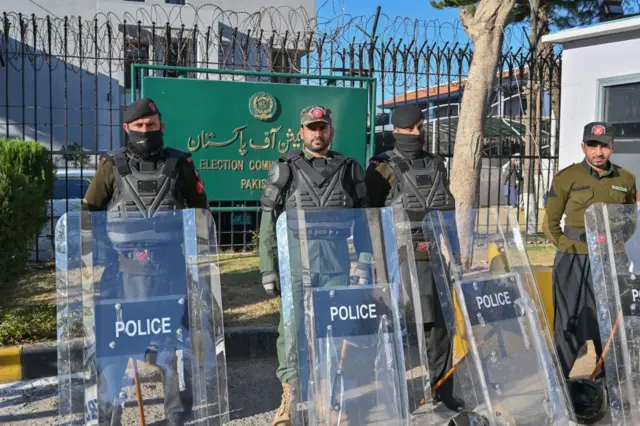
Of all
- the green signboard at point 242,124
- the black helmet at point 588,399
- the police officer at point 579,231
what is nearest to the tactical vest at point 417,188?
the police officer at point 579,231

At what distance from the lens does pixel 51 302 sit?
550cm

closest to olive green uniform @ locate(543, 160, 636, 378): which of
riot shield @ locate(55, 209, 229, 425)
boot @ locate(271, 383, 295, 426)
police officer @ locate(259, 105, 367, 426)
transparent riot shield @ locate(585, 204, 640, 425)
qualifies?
transparent riot shield @ locate(585, 204, 640, 425)

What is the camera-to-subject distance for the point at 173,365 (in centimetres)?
238

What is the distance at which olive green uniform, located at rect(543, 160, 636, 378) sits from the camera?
3.68 meters

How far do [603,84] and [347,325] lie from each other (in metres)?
6.28

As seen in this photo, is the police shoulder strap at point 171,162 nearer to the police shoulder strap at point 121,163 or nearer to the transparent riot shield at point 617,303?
the police shoulder strap at point 121,163

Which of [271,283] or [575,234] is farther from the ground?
[575,234]

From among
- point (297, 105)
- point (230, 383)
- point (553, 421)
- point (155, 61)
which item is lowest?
point (230, 383)

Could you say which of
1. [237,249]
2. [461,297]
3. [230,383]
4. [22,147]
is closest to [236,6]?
[237,249]

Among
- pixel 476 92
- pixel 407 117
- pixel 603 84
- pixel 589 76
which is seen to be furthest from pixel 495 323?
pixel 589 76

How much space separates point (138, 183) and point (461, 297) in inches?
65.2

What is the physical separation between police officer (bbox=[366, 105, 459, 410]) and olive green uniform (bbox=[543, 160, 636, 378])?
2.72 feet

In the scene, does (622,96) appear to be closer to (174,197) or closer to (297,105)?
(297,105)

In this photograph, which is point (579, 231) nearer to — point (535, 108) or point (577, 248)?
point (577, 248)
